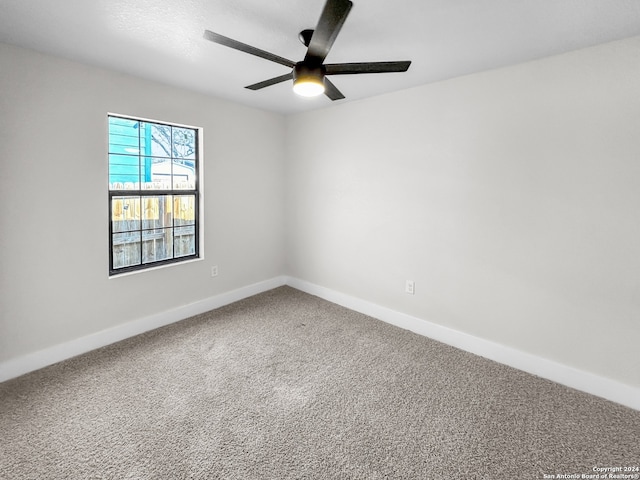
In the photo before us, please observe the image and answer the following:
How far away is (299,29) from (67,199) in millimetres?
2206

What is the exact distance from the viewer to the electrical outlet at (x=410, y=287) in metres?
3.23

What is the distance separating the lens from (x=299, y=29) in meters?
1.99

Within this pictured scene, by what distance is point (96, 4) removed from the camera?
5.75 feet

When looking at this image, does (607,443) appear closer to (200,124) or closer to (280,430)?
(280,430)

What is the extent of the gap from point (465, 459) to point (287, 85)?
3.13 metres

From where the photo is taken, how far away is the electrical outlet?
323 centimetres

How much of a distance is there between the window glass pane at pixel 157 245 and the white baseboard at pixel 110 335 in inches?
22.5

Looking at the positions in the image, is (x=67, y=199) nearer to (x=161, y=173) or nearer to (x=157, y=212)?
(x=157, y=212)

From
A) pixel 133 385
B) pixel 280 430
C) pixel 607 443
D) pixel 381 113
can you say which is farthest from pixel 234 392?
pixel 381 113

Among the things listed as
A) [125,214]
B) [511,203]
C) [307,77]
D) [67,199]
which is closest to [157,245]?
[125,214]

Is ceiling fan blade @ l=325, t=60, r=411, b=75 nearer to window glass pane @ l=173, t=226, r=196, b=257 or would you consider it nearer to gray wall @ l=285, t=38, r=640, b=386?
gray wall @ l=285, t=38, r=640, b=386

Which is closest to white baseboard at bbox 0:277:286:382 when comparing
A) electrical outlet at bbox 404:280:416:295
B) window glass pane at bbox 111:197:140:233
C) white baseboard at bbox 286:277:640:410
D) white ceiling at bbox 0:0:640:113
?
window glass pane at bbox 111:197:140:233

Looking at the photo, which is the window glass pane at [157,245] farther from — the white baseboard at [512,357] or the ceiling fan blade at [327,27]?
the ceiling fan blade at [327,27]

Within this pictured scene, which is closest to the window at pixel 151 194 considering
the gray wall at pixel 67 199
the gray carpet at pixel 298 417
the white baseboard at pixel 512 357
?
the gray wall at pixel 67 199
